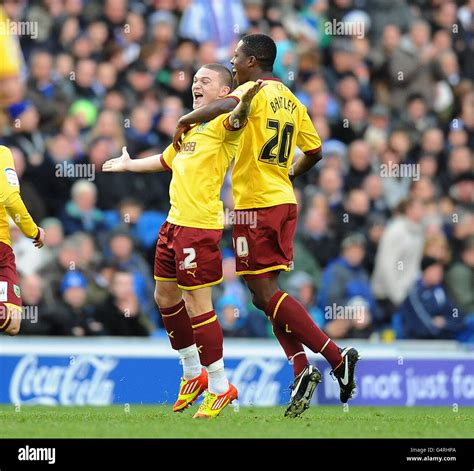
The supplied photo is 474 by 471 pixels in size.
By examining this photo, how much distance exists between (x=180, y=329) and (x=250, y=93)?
1.95 metres

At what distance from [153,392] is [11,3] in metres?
5.64

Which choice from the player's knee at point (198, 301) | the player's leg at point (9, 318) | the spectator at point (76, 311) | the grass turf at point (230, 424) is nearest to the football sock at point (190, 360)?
the grass turf at point (230, 424)

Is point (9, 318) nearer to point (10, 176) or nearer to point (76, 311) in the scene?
point (10, 176)

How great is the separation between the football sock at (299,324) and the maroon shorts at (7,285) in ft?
6.39

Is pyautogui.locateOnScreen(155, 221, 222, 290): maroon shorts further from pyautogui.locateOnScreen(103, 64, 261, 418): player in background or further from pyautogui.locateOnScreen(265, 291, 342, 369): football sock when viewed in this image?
pyautogui.locateOnScreen(265, 291, 342, 369): football sock

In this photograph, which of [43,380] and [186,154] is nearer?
[186,154]

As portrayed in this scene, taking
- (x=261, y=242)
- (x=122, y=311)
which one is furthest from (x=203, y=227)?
(x=122, y=311)

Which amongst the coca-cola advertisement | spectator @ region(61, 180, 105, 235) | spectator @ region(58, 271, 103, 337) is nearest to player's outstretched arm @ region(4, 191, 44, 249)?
the coca-cola advertisement

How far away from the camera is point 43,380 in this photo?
12.2 metres

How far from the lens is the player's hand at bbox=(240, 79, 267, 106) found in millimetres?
8094

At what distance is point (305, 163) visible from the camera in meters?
9.46

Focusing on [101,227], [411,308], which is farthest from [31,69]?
[411,308]

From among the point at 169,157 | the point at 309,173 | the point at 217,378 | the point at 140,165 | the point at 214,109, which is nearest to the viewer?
the point at 214,109

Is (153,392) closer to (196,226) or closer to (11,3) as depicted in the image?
(196,226)
